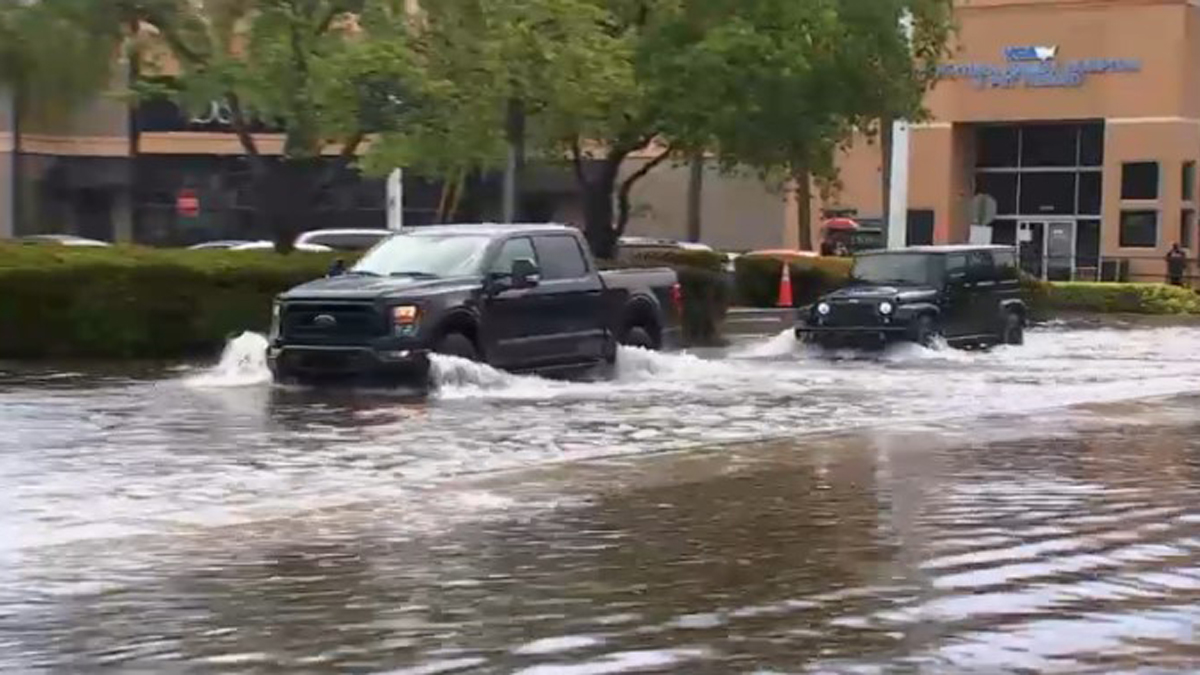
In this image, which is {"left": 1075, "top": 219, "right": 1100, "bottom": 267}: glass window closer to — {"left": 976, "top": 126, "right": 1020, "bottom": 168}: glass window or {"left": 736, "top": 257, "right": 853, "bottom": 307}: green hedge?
{"left": 976, "top": 126, "right": 1020, "bottom": 168}: glass window

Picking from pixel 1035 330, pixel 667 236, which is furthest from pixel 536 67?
pixel 667 236

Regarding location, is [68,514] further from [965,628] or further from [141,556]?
[965,628]

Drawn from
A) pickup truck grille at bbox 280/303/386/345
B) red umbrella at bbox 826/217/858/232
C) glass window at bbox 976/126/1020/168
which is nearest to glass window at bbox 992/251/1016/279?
pickup truck grille at bbox 280/303/386/345

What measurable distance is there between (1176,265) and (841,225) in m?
11.1

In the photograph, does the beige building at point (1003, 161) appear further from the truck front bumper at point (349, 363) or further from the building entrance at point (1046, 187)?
the truck front bumper at point (349, 363)

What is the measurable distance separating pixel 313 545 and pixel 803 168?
22.4 meters

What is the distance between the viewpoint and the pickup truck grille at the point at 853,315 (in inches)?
1022

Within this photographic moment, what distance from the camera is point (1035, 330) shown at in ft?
117

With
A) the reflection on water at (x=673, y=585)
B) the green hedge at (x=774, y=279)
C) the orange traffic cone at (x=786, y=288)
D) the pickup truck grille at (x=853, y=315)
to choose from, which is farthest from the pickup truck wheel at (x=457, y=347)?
the green hedge at (x=774, y=279)

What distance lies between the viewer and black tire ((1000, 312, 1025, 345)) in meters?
28.8

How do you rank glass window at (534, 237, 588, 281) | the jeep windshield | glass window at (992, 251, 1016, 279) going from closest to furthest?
glass window at (534, 237, 588, 281)
the jeep windshield
glass window at (992, 251, 1016, 279)

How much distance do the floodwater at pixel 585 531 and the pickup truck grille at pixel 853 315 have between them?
683 centimetres

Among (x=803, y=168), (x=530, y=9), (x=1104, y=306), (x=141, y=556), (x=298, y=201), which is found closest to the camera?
(x=141, y=556)

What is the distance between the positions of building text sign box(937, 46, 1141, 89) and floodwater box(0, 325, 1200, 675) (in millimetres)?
42316
